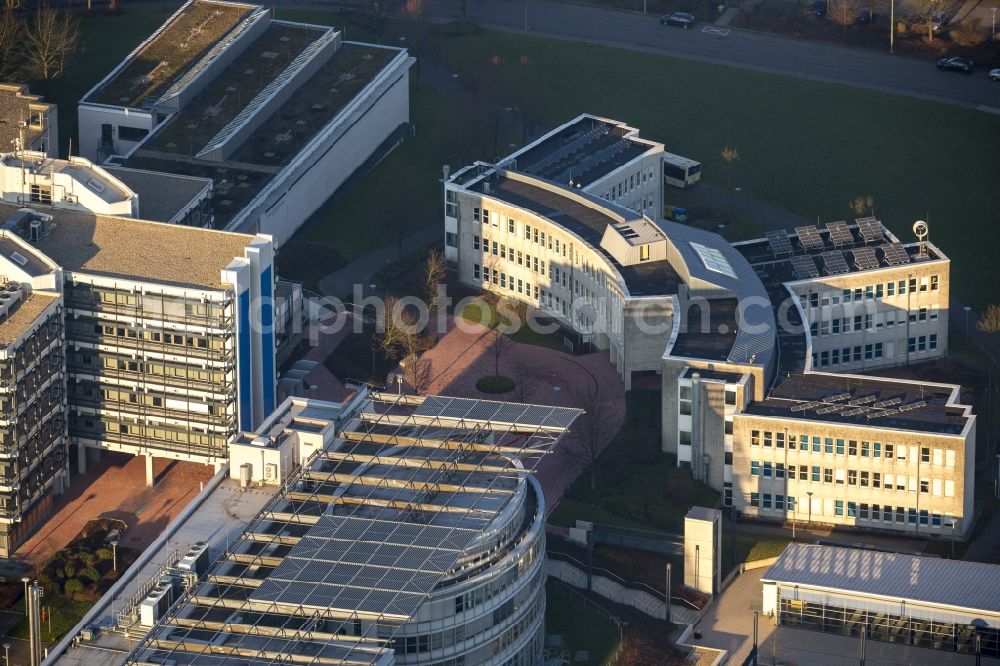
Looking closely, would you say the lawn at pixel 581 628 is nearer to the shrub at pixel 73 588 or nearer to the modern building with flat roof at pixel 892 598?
the modern building with flat roof at pixel 892 598

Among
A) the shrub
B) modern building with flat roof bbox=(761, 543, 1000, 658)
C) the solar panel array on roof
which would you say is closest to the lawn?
modern building with flat roof bbox=(761, 543, 1000, 658)

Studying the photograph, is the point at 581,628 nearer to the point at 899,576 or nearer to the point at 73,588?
the point at 899,576

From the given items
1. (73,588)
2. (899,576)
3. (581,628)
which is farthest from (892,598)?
(73,588)

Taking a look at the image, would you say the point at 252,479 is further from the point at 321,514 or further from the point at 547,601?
the point at 547,601

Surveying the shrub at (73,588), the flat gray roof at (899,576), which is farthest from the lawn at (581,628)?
the shrub at (73,588)

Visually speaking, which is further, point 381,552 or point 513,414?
point 513,414

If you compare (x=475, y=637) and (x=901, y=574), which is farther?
(x=901, y=574)

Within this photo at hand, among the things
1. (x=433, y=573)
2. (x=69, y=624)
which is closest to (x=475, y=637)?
(x=433, y=573)
